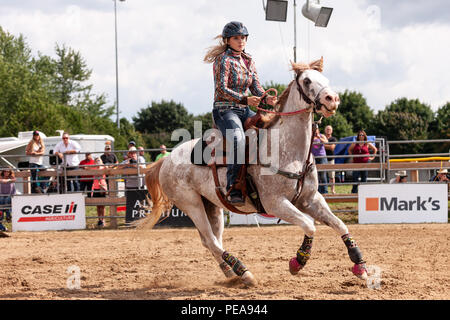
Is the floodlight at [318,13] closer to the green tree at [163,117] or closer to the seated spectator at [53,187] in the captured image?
the seated spectator at [53,187]

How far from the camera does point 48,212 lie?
14.1 metres

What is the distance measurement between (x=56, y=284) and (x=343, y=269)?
3507 mm

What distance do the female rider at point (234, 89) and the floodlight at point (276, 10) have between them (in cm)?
550

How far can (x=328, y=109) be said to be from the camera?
17.0 feet

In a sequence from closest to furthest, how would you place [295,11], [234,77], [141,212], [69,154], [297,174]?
[297,174] < [234,77] < [295,11] < [141,212] < [69,154]

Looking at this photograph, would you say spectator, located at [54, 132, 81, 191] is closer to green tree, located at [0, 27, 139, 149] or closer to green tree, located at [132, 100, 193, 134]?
green tree, located at [0, 27, 139, 149]

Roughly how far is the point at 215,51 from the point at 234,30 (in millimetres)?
342

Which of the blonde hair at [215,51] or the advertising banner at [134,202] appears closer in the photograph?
the blonde hair at [215,51]

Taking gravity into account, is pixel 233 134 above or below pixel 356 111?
below

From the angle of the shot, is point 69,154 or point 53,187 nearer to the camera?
point 69,154

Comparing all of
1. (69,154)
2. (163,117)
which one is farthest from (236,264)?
(163,117)

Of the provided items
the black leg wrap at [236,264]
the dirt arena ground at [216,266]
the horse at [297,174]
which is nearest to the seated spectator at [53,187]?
the dirt arena ground at [216,266]

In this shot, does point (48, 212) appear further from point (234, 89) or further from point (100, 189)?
point (234, 89)

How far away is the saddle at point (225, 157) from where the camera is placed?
5.96 meters
